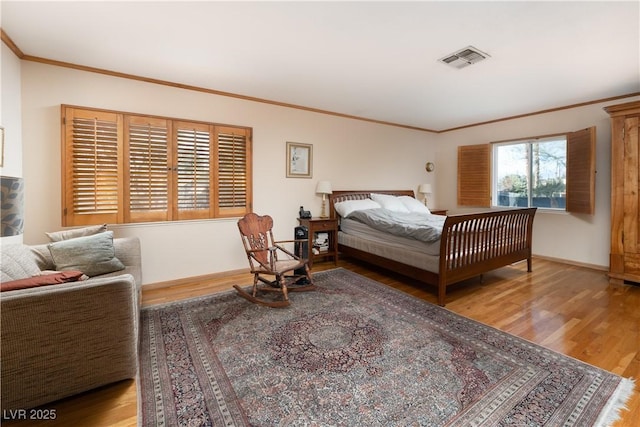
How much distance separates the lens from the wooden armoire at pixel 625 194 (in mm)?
3254

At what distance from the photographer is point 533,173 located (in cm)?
470

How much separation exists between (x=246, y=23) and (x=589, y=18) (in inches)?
100.0

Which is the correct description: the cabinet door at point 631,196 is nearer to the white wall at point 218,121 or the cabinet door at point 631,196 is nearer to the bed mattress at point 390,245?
the bed mattress at point 390,245

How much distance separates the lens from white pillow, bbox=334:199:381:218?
434 centimetres

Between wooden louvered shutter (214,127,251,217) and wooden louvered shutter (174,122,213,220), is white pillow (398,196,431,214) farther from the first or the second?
wooden louvered shutter (174,122,213,220)

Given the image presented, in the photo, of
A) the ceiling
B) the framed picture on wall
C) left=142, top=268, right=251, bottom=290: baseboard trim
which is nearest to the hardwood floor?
left=142, top=268, right=251, bottom=290: baseboard trim

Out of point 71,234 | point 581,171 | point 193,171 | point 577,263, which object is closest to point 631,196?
point 581,171

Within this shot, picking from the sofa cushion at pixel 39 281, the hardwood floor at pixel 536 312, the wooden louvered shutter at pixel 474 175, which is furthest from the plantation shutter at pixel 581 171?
the sofa cushion at pixel 39 281

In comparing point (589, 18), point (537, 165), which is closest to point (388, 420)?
point (589, 18)

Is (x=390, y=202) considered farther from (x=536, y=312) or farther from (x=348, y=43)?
(x=348, y=43)

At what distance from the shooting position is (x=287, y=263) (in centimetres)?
309

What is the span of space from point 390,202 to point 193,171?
3.15 metres

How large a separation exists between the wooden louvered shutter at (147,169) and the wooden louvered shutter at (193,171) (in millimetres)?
119

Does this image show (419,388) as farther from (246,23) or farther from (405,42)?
(246,23)
